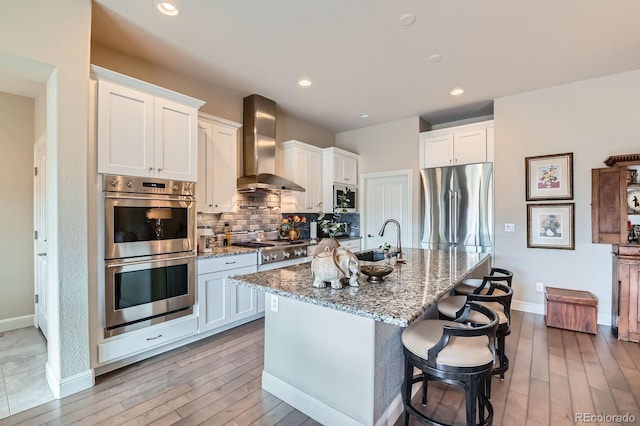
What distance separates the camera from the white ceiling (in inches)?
88.8

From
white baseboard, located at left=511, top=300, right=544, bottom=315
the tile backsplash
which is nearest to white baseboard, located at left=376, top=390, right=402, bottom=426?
the tile backsplash

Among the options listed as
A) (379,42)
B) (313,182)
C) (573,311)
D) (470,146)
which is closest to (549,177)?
(470,146)

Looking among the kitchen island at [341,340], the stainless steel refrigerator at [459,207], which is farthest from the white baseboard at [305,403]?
the stainless steel refrigerator at [459,207]

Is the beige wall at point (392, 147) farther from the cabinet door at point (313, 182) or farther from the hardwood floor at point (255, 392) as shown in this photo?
the hardwood floor at point (255, 392)

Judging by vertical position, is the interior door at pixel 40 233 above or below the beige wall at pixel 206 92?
below

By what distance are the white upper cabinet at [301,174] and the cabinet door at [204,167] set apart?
4.56 feet

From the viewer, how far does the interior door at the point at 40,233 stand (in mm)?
3000

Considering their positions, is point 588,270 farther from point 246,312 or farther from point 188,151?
point 188,151

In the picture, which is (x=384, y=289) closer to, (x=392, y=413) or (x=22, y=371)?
(x=392, y=413)

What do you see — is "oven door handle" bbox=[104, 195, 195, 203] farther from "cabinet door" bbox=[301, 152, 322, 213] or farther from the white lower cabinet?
"cabinet door" bbox=[301, 152, 322, 213]

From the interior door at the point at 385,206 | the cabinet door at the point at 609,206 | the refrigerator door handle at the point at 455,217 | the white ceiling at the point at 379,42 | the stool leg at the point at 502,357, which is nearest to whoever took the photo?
the stool leg at the point at 502,357

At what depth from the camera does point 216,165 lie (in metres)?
3.48

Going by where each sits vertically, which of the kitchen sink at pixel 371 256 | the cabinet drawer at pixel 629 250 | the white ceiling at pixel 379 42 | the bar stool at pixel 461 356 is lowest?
the bar stool at pixel 461 356

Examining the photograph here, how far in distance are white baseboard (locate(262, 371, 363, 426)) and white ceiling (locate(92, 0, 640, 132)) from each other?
283 cm
